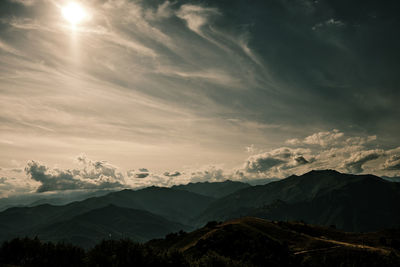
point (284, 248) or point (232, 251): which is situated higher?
point (284, 248)

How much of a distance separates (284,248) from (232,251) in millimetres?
24556

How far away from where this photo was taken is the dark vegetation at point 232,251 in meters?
72.8

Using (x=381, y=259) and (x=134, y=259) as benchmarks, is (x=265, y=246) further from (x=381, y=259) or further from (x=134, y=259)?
(x=134, y=259)

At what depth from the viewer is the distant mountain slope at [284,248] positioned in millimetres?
114688

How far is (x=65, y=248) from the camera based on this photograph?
258ft

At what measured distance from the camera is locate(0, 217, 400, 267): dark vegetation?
72.8 meters

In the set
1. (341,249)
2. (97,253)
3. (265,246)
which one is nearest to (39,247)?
(97,253)

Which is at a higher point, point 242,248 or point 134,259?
point 134,259

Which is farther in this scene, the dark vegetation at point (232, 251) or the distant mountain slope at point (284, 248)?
the distant mountain slope at point (284, 248)

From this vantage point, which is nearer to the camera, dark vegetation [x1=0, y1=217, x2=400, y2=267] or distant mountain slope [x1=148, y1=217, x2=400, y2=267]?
dark vegetation [x1=0, y1=217, x2=400, y2=267]

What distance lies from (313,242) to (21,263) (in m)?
131

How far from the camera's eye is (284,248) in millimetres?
140750

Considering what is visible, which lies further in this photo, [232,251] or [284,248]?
[232,251]

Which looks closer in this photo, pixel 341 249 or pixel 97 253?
pixel 97 253
